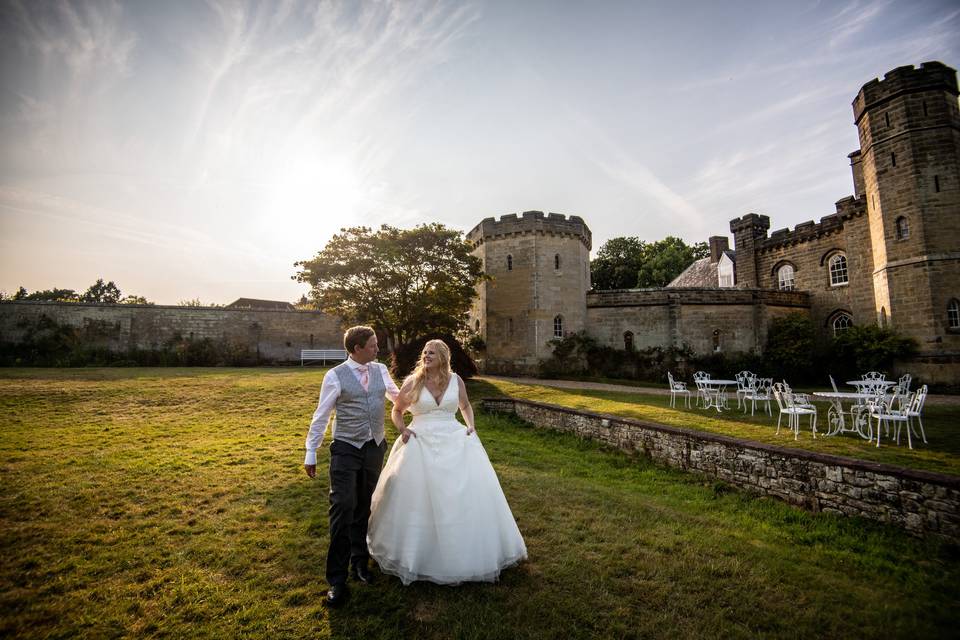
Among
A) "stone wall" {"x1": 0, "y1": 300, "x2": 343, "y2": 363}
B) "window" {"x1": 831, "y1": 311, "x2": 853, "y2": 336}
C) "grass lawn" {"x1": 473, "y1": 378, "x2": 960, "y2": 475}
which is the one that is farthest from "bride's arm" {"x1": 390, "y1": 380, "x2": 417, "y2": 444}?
"window" {"x1": 831, "y1": 311, "x2": 853, "y2": 336}

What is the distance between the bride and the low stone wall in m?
4.12

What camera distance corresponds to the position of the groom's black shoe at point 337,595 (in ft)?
10.4

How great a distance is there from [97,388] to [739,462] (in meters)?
17.2

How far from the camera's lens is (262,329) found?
27406mm

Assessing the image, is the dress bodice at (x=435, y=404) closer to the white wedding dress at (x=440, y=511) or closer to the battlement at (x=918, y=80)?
the white wedding dress at (x=440, y=511)

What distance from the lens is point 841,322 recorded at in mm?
22250

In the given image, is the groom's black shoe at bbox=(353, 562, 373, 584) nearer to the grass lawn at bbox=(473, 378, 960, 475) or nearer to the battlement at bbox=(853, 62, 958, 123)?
the grass lawn at bbox=(473, 378, 960, 475)

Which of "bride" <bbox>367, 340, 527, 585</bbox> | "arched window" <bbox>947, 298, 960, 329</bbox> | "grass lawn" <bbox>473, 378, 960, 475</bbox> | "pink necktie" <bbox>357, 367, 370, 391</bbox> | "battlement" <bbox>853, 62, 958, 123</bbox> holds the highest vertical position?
"battlement" <bbox>853, 62, 958, 123</bbox>

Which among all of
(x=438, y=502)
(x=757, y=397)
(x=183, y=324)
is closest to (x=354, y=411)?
(x=438, y=502)

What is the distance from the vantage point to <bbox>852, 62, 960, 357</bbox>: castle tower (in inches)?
642

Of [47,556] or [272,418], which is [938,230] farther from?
[47,556]

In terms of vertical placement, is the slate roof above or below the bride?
above

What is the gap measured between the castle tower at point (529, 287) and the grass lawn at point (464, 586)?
16.1 metres

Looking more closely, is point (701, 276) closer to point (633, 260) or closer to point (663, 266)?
point (663, 266)
